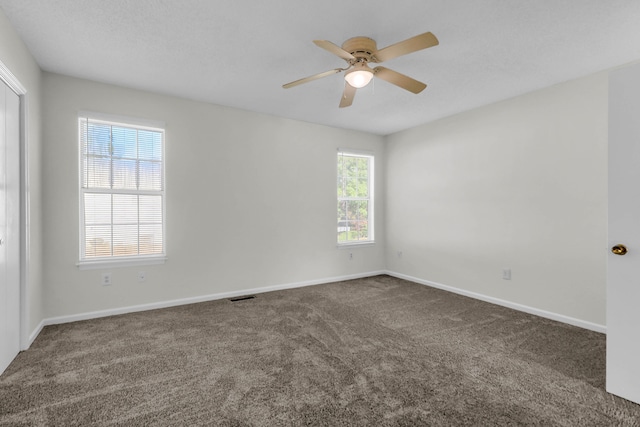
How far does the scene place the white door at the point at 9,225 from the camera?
7.29ft

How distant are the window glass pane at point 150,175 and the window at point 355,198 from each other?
2690 millimetres

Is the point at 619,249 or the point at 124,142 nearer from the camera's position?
the point at 619,249

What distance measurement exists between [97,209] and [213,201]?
123cm

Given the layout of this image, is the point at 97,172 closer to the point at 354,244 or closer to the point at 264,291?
the point at 264,291

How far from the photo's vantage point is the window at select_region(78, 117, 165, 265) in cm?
336

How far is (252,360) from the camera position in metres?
2.42

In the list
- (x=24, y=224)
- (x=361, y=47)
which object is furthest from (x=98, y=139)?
(x=361, y=47)

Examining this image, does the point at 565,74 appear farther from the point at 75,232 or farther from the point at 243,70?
the point at 75,232

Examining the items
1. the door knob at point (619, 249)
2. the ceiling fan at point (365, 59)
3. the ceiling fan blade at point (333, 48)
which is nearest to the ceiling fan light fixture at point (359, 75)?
the ceiling fan at point (365, 59)

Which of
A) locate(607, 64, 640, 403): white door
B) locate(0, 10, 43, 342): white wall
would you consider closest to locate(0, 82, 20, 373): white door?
locate(0, 10, 43, 342): white wall

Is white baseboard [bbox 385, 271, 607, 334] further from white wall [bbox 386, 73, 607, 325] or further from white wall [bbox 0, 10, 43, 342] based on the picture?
white wall [bbox 0, 10, 43, 342]

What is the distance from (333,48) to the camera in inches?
81.7

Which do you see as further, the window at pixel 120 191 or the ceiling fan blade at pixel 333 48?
the window at pixel 120 191

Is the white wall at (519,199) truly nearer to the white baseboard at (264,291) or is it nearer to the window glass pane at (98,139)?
the white baseboard at (264,291)
